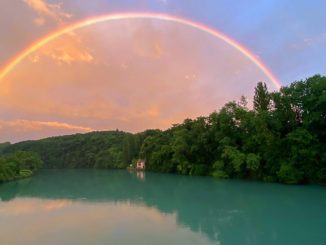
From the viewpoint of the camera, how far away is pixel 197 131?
47.9 meters

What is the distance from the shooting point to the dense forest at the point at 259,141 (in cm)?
3033

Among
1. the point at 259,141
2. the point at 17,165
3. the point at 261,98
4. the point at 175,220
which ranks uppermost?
the point at 261,98

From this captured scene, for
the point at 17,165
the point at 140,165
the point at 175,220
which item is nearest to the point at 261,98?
the point at 175,220

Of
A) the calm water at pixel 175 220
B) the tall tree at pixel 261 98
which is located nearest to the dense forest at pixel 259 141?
the tall tree at pixel 261 98

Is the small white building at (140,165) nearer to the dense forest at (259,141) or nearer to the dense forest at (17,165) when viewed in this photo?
the dense forest at (259,141)

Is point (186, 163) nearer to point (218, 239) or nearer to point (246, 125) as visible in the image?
point (246, 125)

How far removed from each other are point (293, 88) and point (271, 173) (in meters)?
8.41

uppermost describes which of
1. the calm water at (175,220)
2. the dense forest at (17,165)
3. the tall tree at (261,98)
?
the tall tree at (261,98)

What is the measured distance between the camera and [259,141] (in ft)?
116

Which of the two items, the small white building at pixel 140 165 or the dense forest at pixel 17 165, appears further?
the small white building at pixel 140 165

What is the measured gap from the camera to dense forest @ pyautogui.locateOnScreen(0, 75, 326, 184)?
99.5ft

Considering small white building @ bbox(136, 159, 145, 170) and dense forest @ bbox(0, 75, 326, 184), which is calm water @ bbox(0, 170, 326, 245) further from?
small white building @ bbox(136, 159, 145, 170)

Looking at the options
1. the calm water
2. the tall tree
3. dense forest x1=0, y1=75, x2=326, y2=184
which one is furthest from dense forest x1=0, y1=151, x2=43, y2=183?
the tall tree

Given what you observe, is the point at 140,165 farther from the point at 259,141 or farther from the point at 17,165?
the point at 259,141
